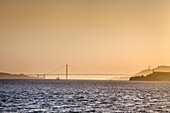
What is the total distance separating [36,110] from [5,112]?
4.89 metres

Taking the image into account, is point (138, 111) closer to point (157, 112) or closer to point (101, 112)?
point (157, 112)

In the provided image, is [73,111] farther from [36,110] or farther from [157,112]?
[157,112]

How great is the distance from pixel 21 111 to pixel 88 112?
10025mm

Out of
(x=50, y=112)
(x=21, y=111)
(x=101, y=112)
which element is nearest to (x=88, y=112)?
(x=101, y=112)

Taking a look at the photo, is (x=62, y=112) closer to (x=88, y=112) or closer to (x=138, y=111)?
(x=88, y=112)

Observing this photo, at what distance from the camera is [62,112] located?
48719 mm

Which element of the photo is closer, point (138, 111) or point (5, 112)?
point (5, 112)

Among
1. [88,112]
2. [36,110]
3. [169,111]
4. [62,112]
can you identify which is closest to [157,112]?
[169,111]

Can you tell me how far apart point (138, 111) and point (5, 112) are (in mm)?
20217

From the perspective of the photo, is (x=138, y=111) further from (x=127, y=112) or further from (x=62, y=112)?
(x=62, y=112)

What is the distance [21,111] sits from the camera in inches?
1928

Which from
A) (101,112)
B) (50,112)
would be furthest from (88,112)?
(50,112)

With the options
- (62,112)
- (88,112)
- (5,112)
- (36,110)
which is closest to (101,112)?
(88,112)

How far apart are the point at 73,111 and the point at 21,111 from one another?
782cm
